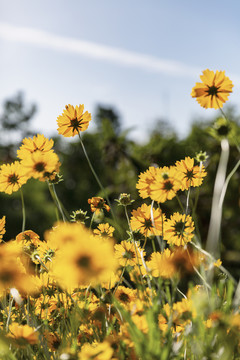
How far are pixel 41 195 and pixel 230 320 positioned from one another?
8.29 m

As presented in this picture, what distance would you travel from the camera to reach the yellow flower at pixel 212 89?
108 centimetres

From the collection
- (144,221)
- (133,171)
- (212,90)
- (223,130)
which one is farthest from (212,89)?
(133,171)

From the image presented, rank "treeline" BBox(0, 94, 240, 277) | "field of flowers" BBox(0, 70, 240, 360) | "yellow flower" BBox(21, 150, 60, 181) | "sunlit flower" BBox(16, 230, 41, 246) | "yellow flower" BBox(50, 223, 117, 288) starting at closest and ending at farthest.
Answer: "yellow flower" BBox(50, 223, 117, 288) → "field of flowers" BBox(0, 70, 240, 360) → "yellow flower" BBox(21, 150, 60, 181) → "sunlit flower" BBox(16, 230, 41, 246) → "treeline" BBox(0, 94, 240, 277)

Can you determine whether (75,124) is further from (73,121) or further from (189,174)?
(189,174)

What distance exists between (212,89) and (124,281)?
0.55 m

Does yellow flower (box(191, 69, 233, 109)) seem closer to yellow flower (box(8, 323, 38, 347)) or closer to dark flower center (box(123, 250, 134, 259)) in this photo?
dark flower center (box(123, 250, 134, 259))

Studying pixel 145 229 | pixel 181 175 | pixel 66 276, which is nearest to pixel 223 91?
pixel 181 175

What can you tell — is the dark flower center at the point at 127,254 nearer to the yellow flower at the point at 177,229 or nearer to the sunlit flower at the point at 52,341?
the yellow flower at the point at 177,229

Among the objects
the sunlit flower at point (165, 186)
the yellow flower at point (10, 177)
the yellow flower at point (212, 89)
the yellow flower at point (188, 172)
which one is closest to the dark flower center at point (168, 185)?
the sunlit flower at point (165, 186)

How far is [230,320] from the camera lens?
74cm

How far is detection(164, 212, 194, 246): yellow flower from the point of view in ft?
3.64

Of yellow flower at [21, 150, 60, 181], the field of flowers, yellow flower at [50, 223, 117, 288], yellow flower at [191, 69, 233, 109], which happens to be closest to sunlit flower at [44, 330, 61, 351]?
the field of flowers

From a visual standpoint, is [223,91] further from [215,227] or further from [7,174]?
[7,174]

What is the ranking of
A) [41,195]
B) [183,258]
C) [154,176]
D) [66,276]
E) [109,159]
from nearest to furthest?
1. [66,276]
2. [183,258]
3. [154,176]
4. [109,159]
5. [41,195]
